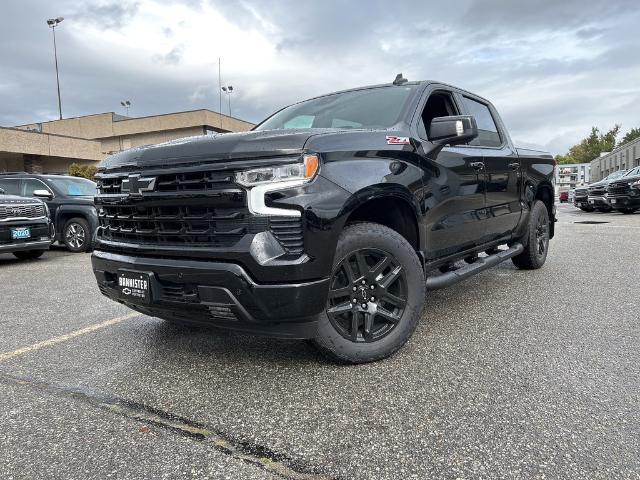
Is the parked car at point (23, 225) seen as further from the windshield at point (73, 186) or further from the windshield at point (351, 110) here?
the windshield at point (351, 110)

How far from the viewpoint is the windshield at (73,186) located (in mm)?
10064

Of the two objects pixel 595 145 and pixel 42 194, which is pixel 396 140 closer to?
pixel 42 194

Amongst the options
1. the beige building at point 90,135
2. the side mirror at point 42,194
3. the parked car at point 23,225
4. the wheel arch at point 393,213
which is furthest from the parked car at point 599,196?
the beige building at point 90,135

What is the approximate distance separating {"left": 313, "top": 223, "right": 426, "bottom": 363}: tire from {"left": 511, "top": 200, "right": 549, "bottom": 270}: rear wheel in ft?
10.0

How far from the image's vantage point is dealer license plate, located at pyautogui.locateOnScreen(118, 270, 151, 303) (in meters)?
2.75

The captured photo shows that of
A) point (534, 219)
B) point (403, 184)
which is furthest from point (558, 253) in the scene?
point (403, 184)

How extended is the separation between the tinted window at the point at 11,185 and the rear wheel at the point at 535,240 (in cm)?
956

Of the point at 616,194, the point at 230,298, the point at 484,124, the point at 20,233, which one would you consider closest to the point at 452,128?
the point at 484,124

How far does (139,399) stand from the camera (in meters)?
2.57

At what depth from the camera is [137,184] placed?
2.82 m

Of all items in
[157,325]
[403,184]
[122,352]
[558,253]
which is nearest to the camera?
[403,184]

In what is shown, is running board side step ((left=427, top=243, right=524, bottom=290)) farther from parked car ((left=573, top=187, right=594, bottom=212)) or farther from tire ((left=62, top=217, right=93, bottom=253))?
parked car ((left=573, top=187, right=594, bottom=212))

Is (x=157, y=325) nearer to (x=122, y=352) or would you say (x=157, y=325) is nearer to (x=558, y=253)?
(x=122, y=352)

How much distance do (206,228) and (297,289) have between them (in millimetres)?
576
